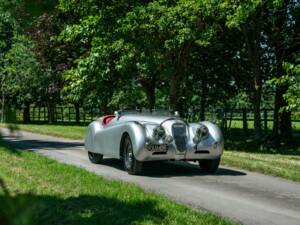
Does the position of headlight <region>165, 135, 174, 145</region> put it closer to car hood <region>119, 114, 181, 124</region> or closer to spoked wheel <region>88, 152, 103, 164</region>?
car hood <region>119, 114, 181, 124</region>

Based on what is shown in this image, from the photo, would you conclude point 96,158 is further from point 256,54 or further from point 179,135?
point 256,54

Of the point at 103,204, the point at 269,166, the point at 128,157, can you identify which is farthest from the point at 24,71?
the point at 103,204

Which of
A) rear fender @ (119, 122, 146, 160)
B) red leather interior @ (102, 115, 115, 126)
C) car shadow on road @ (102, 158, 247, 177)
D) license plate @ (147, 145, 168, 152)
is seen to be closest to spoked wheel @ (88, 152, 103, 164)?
car shadow on road @ (102, 158, 247, 177)

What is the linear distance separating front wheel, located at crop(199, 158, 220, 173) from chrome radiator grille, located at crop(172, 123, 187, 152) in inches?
32.1

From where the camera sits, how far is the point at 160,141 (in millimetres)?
11867

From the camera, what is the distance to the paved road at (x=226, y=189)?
8031mm

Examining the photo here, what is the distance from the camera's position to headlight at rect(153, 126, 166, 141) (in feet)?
38.8

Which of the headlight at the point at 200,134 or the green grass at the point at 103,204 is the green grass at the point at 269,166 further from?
the green grass at the point at 103,204

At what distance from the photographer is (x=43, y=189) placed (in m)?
9.12

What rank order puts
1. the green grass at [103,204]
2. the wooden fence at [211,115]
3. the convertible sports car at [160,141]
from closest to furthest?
the green grass at [103,204], the convertible sports car at [160,141], the wooden fence at [211,115]

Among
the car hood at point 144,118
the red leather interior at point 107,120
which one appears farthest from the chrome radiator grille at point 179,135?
the red leather interior at point 107,120

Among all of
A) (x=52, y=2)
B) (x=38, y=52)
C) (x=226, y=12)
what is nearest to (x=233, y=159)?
(x=226, y=12)

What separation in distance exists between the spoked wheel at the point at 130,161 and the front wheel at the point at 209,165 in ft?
5.21

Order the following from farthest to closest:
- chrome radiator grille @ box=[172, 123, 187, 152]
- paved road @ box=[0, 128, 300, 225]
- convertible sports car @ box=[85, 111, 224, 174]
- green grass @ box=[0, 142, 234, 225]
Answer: chrome radiator grille @ box=[172, 123, 187, 152] → convertible sports car @ box=[85, 111, 224, 174] → paved road @ box=[0, 128, 300, 225] → green grass @ box=[0, 142, 234, 225]
